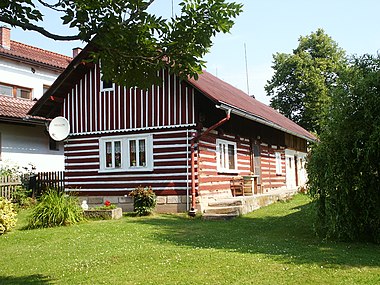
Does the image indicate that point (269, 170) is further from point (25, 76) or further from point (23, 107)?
point (25, 76)

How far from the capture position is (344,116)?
11.0 meters

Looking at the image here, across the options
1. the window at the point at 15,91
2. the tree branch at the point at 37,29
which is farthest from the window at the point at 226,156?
the window at the point at 15,91

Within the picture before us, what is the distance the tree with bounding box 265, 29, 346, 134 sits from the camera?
149ft

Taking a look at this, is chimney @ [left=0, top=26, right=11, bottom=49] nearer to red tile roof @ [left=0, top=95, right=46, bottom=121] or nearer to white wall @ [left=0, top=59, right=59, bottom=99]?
white wall @ [left=0, top=59, right=59, bottom=99]

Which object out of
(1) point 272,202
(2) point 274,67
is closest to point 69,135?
(1) point 272,202

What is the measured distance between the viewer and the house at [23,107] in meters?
23.5

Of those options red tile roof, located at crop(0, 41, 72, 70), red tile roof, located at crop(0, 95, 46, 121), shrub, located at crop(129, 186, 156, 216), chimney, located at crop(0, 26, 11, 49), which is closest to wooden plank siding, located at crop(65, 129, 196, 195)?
shrub, located at crop(129, 186, 156, 216)

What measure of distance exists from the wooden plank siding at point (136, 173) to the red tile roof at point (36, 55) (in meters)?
9.03

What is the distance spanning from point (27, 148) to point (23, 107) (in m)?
2.17

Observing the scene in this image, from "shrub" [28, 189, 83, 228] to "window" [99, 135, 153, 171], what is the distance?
3949 mm

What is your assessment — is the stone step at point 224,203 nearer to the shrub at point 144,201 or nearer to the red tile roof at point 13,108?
the shrub at point 144,201

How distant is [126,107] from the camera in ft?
60.3

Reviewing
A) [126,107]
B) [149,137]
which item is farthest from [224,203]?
[126,107]

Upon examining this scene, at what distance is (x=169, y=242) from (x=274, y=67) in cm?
4069
